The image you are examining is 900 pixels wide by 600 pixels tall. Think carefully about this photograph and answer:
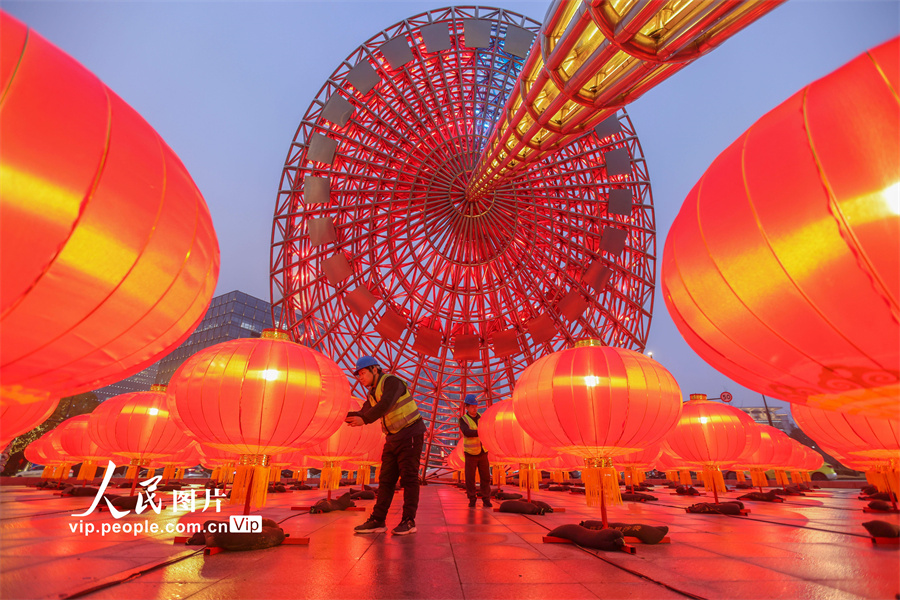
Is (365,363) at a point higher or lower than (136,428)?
higher

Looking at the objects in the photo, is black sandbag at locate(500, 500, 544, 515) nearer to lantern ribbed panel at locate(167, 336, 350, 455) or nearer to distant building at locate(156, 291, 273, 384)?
lantern ribbed panel at locate(167, 336, 350, 455)

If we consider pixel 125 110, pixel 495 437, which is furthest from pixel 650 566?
pixel 495 437

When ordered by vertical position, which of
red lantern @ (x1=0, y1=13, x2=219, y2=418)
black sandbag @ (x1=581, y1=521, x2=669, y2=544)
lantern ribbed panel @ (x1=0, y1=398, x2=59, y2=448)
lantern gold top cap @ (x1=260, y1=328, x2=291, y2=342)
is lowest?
black sandbag @ (x1=581, y1=521, x2=669, y2=544)

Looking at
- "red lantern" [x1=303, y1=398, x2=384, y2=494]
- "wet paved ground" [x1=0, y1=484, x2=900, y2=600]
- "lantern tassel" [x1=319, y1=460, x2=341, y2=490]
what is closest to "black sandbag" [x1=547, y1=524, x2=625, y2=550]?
"wet paved ground" [x1=0, y1=484, x2=900, y2=600]

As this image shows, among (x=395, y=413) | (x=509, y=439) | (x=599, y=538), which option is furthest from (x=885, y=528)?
(x=509, y=439)

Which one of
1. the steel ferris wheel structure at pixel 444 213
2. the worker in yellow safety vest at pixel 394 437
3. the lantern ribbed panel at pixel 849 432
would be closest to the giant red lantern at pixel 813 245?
the lantern ribbed panel at pixel 849 432

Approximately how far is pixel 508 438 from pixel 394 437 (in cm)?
504

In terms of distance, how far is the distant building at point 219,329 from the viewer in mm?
52750

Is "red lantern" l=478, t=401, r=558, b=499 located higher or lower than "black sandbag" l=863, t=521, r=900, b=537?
higher

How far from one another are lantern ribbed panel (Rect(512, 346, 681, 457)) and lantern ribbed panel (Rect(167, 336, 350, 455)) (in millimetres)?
3005

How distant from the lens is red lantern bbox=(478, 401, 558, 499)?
9.75 m

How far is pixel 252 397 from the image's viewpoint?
4.73 meters

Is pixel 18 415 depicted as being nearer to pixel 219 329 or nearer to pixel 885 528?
pixel 885 528

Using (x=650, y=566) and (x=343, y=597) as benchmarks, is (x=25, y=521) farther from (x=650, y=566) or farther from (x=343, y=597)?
(x=650, y=566)
